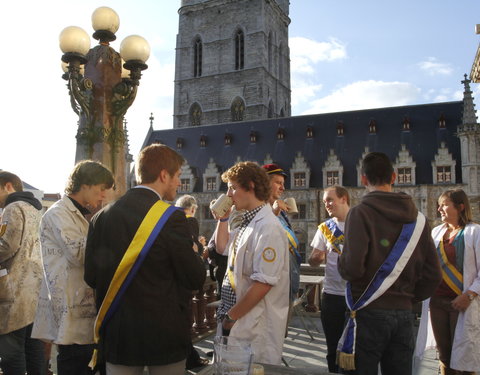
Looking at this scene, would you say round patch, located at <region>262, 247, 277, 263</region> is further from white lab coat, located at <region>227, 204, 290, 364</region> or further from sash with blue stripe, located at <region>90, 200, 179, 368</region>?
sash with blue stripe, located at <region>90, 200, 179, 368</region>

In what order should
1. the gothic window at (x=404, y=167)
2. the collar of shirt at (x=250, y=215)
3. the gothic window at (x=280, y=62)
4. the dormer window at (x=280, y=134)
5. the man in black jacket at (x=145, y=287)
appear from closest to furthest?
1. the man in black jacket at (x=145, y=287)
2. the collar of shirt at (x=250, y=215)
3. the gothic window at (x=404, y=167)
4. the dormer window at (x=280, y=134)
5. the gothic window at (x=280, y=62)

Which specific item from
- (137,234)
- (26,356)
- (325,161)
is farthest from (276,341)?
(325,161)

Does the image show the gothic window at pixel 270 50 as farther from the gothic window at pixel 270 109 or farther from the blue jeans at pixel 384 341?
the blue jeans at pixel 384 341

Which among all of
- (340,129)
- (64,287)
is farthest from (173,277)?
(340,129)

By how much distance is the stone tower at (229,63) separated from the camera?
4222 centimetres

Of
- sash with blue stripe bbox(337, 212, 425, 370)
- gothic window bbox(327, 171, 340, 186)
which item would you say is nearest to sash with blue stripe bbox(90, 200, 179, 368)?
sash with blue stripe bbox(337, 212, 425, 370)

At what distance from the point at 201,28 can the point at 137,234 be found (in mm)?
46336

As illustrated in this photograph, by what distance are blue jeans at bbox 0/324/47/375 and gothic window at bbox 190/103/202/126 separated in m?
40.5

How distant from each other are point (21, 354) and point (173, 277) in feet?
6.32

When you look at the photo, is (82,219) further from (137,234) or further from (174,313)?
(174,313)

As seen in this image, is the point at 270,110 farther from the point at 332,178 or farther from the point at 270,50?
the point at 332,178

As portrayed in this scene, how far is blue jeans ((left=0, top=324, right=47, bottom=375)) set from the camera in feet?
10.9

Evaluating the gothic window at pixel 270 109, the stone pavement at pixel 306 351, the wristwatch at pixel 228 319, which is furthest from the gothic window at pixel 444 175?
the wristwatch at pixel 228 319

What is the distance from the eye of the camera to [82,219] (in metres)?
2.92
